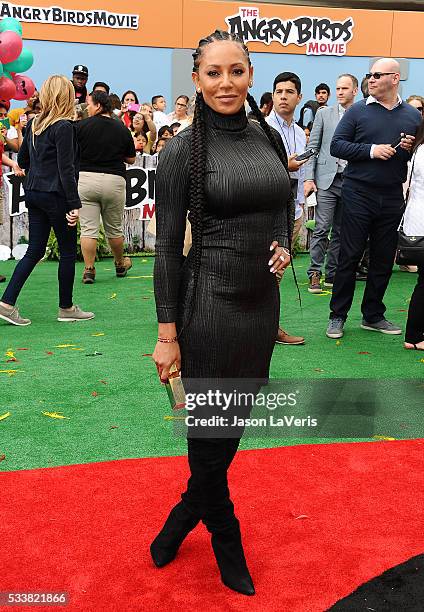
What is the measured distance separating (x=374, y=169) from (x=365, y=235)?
0.53 m

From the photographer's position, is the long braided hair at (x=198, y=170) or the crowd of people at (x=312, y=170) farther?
the crowd of people at (x=312, y=170)

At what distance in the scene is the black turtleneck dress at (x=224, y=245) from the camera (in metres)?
2.27

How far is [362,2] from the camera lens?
18578mm

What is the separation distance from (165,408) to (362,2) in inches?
675

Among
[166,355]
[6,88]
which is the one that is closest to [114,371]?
[166,355]

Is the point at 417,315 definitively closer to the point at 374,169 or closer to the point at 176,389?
the point at 374,169

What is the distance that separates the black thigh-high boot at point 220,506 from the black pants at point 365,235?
355 centimetres

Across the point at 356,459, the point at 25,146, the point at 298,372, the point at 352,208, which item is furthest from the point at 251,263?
the point at 25,146

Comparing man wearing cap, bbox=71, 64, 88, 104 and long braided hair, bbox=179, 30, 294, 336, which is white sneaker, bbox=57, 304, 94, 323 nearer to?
long braided hair, bbox=179, 30, 294, 336

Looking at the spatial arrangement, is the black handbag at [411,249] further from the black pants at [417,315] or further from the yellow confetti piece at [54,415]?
the yellow confetti piece at [54,415]

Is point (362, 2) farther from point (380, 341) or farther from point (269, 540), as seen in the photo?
point (269, 540)

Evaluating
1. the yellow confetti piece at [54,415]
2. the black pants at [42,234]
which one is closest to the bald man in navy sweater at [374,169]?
the black pants at [42,234]

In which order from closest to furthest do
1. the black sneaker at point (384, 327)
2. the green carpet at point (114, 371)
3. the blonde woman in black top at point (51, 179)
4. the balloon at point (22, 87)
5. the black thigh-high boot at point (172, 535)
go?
the black thigh-high boot at point (172, 535) → the green carpet at point (114, 371) → the blonde woman in black top at point (51, 179) → the black sneaker at point (384, 327) → the balloon at point (22, 87)

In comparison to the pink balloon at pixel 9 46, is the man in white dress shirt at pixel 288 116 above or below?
below
